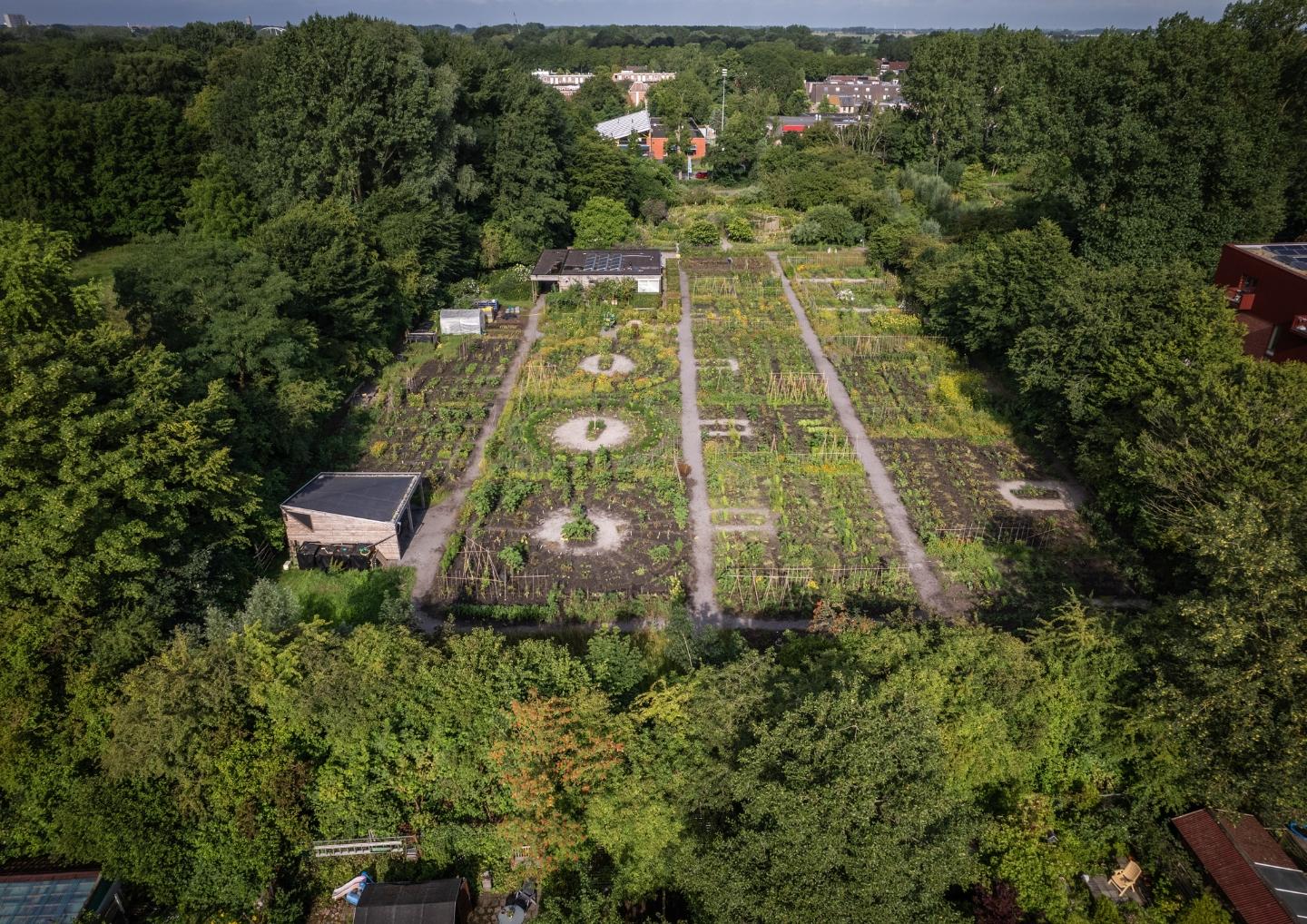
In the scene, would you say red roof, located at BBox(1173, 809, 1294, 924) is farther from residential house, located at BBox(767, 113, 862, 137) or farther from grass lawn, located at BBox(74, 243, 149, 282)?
residential house, located at BBox(767, 113, 862, 137)

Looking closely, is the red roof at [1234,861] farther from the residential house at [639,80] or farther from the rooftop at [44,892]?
the residential house at [639,80]

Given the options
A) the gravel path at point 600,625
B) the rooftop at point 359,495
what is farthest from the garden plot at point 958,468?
the rooftop at point 359,495

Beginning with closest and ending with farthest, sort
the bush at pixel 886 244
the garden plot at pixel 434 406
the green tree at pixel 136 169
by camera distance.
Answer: the garden plot at pixel 434 406 → the green tree at pixel 136 169 → the bush at pixel 886 244

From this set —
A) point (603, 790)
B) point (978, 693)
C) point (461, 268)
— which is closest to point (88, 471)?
point (603, 790)

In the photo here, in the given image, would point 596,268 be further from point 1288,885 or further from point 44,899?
point 1288,885

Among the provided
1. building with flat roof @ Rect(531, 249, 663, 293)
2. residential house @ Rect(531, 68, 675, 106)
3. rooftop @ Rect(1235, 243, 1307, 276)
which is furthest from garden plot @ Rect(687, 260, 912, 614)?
residential house @ Rect(531, 68, 675, 106)

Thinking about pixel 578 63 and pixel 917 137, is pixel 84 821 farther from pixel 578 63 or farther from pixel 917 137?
pixel 578 63

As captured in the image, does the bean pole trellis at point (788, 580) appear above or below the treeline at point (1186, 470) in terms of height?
below
